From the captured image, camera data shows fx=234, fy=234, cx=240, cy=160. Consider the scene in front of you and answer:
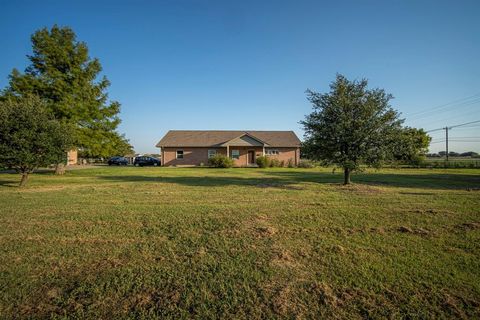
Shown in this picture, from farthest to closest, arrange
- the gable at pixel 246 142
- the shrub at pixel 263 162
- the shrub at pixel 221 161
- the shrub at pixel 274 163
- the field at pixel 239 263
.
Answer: the gable at pixel 246 142 → the shrub at pixel 274 163 → the shrub at pixel 263 162 → the shrub at pixel 221 161 → the field at pixel 239 263

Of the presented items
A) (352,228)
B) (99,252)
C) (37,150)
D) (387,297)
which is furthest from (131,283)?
(37,150)

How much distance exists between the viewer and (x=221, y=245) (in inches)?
188

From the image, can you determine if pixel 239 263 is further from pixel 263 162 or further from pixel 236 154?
pixel 236 154

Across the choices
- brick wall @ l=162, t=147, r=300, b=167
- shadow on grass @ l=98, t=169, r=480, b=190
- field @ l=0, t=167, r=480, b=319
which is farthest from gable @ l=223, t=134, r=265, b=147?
field @ l=0, t=167, r=480, b=319

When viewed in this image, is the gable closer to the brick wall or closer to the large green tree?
the brick wall

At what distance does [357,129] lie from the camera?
39.2ft

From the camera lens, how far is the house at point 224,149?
34.4 meters

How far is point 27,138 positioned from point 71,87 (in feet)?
32.5

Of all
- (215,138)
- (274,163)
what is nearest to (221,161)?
(274,163)

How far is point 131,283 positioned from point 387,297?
11.9 ft

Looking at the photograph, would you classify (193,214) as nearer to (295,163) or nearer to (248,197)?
(248,197)

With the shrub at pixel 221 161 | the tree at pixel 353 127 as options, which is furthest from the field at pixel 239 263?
the shrub at pixel 221 161

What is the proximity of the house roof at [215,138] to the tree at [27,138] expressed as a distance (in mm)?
22064

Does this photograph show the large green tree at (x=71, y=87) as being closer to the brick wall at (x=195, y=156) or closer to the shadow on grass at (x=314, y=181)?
the shadow on grass at (x=314, y=181)
